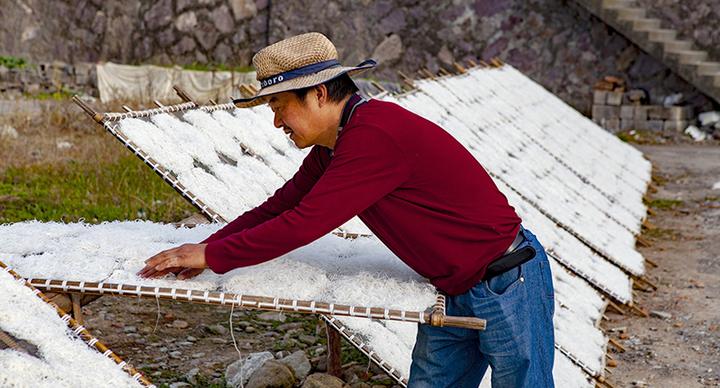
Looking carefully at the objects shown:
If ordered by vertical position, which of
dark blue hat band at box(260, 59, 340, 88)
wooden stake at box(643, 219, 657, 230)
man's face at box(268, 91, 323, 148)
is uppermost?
dark blue hat band at box(260, 59, 340, 88)

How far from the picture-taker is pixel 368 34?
13.2 metres

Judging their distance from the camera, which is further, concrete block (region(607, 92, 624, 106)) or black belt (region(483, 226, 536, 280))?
concrete block (region(607, 92, 624, 106))

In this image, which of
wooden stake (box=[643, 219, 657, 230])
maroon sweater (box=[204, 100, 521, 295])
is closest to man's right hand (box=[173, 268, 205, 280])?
maroon sweater (box=[204, 100, 521, 295])

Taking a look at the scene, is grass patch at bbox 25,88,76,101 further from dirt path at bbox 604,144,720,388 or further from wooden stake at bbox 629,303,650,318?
wooden stake at bbox 629,303,650,318

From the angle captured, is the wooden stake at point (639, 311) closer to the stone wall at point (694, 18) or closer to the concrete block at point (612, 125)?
the concrete block at point (612, 125)

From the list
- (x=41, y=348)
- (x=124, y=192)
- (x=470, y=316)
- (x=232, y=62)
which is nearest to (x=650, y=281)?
(x=470, y=316)

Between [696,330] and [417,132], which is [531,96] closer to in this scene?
[696,330]

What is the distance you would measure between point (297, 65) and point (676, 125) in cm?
991

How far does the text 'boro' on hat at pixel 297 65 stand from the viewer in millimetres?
2305

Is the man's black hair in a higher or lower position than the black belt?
higher

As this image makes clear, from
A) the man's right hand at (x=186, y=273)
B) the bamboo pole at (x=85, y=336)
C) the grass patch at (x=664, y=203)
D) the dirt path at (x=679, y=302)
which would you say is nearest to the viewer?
the bamboo pole at (x=85, y=336)

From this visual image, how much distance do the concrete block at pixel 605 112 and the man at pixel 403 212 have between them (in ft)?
32.1

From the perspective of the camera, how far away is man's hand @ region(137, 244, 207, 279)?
238cm

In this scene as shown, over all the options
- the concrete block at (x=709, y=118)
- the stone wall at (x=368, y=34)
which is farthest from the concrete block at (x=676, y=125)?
the stone wall at (x=368, y=34)
